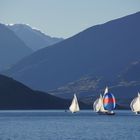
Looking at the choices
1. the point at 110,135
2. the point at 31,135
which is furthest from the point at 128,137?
the point at 31,135

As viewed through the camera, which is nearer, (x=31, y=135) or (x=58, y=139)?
(x=58, y=139)

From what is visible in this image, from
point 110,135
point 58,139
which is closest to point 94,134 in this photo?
point 110,135

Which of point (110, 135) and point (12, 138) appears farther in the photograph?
point (110, 135)

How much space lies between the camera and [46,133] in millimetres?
160375

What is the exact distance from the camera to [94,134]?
157 meters

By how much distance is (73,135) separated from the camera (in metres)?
152

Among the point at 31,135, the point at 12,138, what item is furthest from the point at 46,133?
the point at 12,138

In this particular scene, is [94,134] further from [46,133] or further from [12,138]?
[12,138]

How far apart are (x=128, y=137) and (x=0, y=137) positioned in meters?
25.3

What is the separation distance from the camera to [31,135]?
152 m

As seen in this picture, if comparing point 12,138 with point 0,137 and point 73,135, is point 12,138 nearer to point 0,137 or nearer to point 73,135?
point 0,137

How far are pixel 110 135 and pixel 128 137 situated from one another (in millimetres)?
6822

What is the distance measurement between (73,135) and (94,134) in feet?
22.3

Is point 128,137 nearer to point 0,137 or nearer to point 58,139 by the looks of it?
point 58,139
